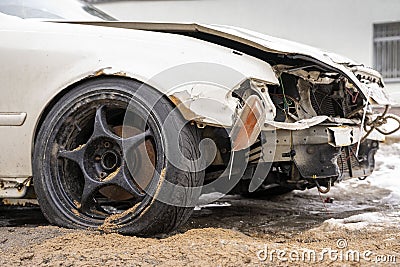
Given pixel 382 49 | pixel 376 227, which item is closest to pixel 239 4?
Answer: pixel 382 49

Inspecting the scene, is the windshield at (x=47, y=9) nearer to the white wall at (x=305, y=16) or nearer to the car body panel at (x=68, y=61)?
the car body panel at (x=68, y=61)

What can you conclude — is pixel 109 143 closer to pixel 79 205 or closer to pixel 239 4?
pixel 79 205

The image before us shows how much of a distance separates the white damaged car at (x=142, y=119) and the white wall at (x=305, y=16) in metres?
7.42

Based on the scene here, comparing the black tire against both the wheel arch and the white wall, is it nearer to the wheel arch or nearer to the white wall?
the wheel arch

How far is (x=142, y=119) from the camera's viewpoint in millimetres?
3262

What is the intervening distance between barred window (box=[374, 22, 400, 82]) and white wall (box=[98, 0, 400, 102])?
0.67ft

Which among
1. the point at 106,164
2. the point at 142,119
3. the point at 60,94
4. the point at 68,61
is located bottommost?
the point at 106,164

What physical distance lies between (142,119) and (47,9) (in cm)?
160

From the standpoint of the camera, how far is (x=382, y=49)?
1099 centimetres

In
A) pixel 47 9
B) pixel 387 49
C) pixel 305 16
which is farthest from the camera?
pixel 305 16

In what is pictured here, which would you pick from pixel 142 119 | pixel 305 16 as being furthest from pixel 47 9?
pixel 305 16

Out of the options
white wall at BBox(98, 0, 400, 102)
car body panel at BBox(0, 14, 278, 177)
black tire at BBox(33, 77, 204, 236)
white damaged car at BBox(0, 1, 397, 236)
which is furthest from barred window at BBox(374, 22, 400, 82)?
black tire at BBox(33, 77, 204, 236)

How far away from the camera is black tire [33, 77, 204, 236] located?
3.14 metres

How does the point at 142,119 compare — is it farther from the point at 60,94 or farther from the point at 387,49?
the point at 387,49
